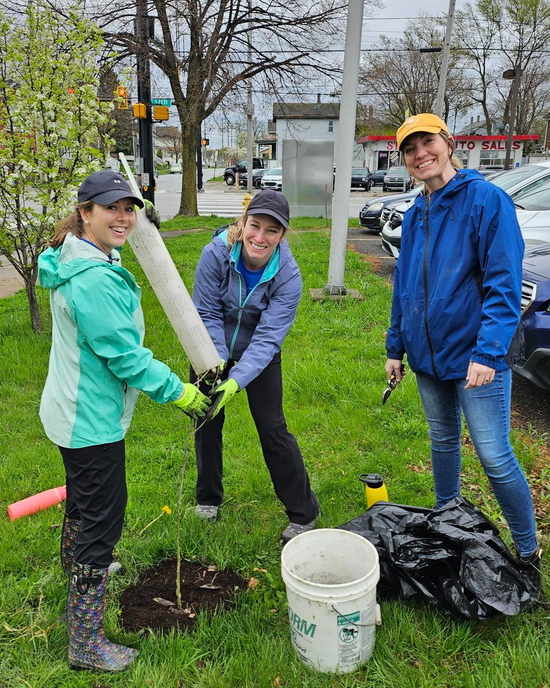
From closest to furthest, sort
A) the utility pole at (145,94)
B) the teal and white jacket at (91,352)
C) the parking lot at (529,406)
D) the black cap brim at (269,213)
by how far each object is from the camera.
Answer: the teal and white jacket at (91,352)
the black cap brim at (269,213)
the parking lot at (529,406)
the utility pole at (145,94)

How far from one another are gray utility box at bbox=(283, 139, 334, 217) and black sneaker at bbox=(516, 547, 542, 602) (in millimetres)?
15823

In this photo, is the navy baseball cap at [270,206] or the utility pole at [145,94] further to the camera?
the utility pole at [145,94]

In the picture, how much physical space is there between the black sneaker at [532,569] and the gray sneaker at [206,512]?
1545mm

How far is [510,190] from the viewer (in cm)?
838

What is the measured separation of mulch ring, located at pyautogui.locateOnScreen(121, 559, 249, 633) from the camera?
2537 mm

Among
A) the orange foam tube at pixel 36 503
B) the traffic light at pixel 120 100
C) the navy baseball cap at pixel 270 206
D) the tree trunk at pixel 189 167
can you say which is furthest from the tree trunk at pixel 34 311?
the tree trunk at pixel 189 167

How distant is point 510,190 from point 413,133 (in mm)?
6685

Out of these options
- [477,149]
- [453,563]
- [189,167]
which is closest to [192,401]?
[453,563]

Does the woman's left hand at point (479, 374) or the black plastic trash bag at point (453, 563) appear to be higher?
the woman's left hand at point (479, 374)

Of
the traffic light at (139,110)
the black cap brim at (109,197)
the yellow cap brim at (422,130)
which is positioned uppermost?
the traffic light at (139,110)

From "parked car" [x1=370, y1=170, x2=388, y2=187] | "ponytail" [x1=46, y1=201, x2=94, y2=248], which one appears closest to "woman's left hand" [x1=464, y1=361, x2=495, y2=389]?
"ponytail" [x1=46, y1=201, x2=94, y2=248]

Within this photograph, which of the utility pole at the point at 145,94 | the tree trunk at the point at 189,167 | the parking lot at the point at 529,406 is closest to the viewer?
the parking lot at the point at 529,406

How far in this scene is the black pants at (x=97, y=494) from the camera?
2176mm

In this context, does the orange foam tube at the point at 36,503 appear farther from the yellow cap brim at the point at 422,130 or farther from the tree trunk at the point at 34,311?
the tree trunk at the point at 34,311
